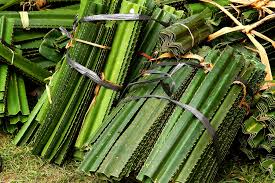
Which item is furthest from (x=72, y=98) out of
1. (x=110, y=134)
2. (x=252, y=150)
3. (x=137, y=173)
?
(x=252, y=150)

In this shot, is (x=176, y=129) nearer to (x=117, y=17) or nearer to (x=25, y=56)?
(x=117, y=17)

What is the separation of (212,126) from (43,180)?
1212 millimetres

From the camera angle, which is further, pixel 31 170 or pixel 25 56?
pixel 25 56

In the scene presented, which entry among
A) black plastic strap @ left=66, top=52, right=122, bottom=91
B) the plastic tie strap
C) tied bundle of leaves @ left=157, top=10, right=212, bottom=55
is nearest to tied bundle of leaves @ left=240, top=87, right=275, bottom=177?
tied bundle of leaves @ left=157, top=10, right=212, bottom=55

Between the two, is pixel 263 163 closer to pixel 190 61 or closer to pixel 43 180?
pixel 190 61

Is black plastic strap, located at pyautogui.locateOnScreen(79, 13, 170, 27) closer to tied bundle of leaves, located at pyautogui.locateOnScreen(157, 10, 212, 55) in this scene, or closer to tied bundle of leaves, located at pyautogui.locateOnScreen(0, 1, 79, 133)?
tied bundle of leaves, located at pyautogui.locateOnScreen(157, 10, 212, 55)

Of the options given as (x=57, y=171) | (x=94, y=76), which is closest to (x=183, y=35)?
(x=94, y=76)

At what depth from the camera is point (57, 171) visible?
146 inches

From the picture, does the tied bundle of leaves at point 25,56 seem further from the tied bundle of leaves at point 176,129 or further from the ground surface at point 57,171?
the tied bundle of leaves at point 176,129

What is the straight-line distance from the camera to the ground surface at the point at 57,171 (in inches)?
143

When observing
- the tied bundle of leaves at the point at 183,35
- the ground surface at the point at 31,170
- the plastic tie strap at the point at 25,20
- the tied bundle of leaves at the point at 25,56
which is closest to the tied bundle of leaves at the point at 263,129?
the tied bundle of leaves at the point at 183,35

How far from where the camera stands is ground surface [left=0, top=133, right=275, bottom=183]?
11.9 ft

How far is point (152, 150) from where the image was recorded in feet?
10.5

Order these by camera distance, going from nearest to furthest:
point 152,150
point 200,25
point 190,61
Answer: point 152,150, point 190,61, point 200,25
